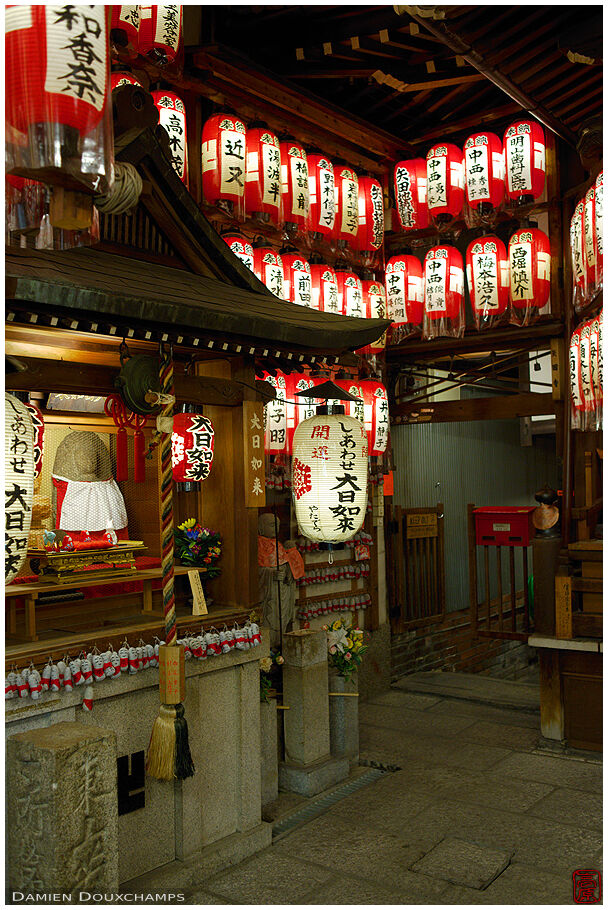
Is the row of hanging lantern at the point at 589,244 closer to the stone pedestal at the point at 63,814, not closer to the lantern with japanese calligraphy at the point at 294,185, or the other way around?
the lantern with japanese calligraphy at the point at 294,185

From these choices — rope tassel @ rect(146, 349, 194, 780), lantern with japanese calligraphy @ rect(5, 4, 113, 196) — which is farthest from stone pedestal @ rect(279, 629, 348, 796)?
lantern with japanese calligraphy @ rect(5, 4, 113, 196)

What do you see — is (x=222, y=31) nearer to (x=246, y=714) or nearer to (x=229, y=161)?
(x=229, y=161)

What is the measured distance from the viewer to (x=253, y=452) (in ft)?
23.0

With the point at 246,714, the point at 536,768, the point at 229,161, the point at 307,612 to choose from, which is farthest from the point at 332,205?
the point at 536,768

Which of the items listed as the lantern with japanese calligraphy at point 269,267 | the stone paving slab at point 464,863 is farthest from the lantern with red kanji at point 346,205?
the stone paving slab at point 464,863

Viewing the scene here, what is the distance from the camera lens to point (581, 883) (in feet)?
19.4

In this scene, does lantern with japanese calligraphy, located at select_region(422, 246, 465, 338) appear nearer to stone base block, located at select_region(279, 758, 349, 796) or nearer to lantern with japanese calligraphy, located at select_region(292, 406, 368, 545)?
lantern with japanese calligraphy, located at select_region(292, 406, 368, 545)

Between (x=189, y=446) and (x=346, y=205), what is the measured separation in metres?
5.63

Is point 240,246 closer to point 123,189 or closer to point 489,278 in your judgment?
point 123,189

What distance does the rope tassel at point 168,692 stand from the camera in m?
5.34

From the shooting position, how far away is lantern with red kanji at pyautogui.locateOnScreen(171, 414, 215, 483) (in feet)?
A: 20.9

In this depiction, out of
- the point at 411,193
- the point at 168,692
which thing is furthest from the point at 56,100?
the point at 411,193

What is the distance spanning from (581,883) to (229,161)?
7.98 meters

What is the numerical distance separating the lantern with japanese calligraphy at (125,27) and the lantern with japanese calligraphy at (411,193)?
17.4ft
